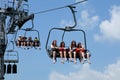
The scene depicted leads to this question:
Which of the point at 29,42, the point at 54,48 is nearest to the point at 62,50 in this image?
the point at 54,48

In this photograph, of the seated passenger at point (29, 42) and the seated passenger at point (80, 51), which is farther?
the seated passenger at point (29, 42)

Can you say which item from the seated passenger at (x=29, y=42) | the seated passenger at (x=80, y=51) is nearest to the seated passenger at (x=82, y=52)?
the seated passenger at (x=80, y=51)

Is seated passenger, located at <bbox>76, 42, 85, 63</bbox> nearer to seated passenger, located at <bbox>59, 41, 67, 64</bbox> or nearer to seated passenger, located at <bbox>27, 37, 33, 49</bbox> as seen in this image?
seated passenger, located at <bbox>59, 41, 67, 64</bbox>

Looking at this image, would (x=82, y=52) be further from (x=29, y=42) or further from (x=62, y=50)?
(x=29, y=42)

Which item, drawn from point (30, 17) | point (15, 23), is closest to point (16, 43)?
point (15, 23)

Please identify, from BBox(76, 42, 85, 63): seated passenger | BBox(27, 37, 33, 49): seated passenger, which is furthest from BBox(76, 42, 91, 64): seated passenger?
BBox(27, 37, 33, 49): seated passenger

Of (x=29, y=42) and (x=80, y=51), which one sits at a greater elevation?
(x=29, y=42)

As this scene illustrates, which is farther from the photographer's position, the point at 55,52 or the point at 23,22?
the point at 23,22

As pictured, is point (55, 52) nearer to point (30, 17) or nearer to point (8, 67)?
point (30, 17)

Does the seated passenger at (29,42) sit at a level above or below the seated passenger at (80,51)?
above

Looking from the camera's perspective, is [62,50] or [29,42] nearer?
[62,50]

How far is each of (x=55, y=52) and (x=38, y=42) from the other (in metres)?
13.8

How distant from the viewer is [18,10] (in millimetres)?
32000

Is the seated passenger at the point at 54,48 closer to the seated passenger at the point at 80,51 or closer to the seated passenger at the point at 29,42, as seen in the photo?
the seated passenger at the point at 80,51
